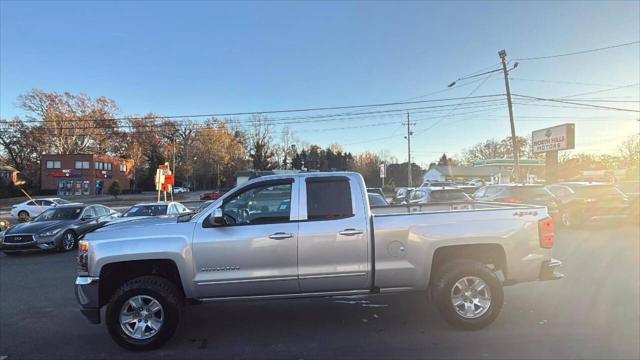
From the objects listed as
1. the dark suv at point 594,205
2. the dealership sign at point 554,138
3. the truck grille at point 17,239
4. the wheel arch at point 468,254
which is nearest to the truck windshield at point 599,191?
the dark suv at point 594,205

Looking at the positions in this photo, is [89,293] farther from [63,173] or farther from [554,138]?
[63,173]

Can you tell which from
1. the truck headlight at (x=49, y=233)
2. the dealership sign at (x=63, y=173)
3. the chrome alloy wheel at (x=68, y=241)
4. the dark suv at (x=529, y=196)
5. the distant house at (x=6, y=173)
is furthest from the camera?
the distant house at (x=6, y=173)

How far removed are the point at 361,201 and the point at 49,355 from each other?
393 cm

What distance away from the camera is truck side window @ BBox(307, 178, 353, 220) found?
4.69m

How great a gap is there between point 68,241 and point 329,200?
11084 mm

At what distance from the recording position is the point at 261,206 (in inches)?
189

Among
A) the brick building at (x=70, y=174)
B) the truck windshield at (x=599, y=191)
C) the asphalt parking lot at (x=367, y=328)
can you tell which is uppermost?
the brick building at (x=70, y=174)

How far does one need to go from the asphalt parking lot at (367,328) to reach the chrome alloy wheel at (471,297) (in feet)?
0.80

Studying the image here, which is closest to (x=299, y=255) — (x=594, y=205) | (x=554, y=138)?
(x=594, y=205)

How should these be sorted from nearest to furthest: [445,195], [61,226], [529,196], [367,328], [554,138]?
[367,328] → [61,226] → [445,195] → [529,196] → [554,138]

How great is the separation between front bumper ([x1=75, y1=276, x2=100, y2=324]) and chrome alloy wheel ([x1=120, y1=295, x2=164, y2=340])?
0.36 m

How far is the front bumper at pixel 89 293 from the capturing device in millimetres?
4480

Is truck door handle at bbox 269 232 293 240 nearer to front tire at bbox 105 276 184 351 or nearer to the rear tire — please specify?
front tire at bbox 105 276 184 351

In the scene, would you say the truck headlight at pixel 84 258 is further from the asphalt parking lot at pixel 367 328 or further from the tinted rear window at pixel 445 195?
the tinted rear window at pixel 445 195
